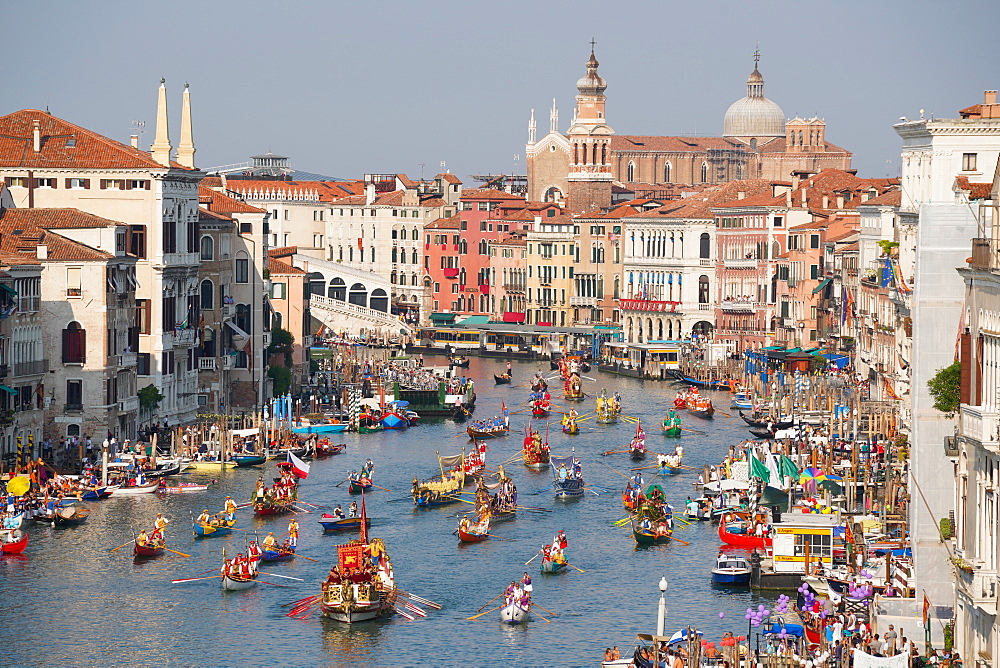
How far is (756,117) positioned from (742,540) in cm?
13653

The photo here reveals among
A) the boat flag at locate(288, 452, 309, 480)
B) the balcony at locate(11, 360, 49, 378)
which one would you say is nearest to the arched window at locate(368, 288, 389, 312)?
the boat flag at locate(288, 452, 309, 480)

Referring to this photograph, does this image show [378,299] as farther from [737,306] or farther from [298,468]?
[298,468]

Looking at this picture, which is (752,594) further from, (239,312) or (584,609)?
(239,312)

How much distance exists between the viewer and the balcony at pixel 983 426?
26500 mm

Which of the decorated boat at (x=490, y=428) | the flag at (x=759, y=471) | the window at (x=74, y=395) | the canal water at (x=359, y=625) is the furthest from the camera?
the decorated boat at (x=490, y=428)

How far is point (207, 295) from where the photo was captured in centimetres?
7181

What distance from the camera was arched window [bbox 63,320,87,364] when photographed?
58.9 m

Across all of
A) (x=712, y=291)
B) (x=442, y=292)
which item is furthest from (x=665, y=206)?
(x=442, y=292)

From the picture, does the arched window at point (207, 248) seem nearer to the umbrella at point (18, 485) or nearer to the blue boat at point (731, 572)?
the umbrella at point (18, 485)

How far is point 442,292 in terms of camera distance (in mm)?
137375

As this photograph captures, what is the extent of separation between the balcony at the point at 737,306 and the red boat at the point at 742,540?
5876 centimetres

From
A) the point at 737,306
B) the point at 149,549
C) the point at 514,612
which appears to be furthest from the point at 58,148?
the point at 737,306

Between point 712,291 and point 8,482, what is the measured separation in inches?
2658

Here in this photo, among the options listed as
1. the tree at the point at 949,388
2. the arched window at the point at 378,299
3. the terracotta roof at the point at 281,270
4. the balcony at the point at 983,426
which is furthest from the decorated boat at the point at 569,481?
the arched window at the point at 378,299
